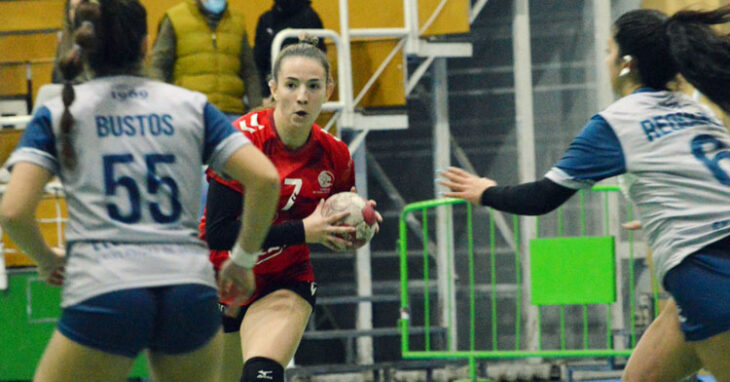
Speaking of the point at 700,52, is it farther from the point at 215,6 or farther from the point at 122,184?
the point at 215,6

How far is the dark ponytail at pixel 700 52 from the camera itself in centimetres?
331

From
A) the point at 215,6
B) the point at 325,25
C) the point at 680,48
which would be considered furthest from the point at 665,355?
the point at 325,25

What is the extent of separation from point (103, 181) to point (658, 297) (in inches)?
211

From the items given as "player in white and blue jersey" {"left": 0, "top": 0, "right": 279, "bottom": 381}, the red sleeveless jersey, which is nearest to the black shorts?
the red sleeveless jersey

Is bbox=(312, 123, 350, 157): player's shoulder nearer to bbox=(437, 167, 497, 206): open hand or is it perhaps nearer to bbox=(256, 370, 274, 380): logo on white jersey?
bbox=(437, 167, 497, 206): open hand

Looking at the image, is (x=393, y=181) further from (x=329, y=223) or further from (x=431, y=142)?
(x=329, y=223)

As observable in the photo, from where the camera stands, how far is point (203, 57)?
6621mm

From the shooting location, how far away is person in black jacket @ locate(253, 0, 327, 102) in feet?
23.5

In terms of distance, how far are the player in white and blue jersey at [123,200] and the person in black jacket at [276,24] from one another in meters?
4.48

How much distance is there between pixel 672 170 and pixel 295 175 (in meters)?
1.48

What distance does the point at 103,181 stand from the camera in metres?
2.59

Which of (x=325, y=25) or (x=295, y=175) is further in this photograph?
(x=325, y=25)

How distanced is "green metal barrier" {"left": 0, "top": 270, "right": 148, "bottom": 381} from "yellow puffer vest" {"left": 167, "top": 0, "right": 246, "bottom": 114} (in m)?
1.69

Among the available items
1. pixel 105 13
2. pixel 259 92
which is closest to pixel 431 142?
pixel 259 92
